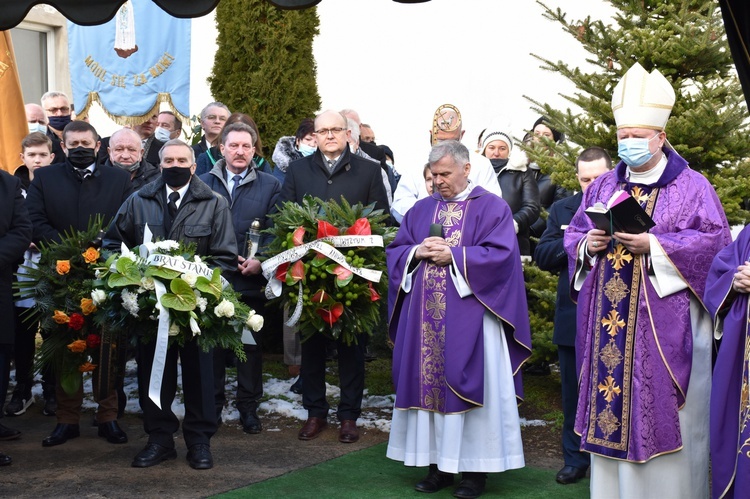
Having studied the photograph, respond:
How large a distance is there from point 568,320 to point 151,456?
2955mm

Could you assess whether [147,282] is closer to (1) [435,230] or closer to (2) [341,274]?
(2) [341,274]

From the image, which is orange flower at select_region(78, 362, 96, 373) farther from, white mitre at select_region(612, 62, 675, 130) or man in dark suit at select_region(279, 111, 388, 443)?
white mitre at select_region(612, 62, 675, 130)

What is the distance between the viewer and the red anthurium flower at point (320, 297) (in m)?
7.47

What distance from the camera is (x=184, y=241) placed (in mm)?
7242

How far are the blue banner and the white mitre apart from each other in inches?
291

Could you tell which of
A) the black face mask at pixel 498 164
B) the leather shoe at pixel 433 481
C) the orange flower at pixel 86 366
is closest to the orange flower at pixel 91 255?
the orange flower at pixel 86 366

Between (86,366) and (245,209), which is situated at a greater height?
(245,209)

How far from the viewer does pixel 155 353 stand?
672cm

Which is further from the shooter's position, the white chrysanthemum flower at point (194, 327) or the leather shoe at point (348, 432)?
the leather shoe at point (348, 432)

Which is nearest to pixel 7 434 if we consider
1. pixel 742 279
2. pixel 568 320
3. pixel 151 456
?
pixel 151 456

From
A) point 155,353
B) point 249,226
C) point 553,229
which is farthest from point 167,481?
point 553,229

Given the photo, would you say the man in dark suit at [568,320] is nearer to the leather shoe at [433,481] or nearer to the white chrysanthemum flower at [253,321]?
the leather shoe at [433,481]

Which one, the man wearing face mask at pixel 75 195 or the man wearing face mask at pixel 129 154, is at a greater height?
the man wearing face mask at pixel 129 154

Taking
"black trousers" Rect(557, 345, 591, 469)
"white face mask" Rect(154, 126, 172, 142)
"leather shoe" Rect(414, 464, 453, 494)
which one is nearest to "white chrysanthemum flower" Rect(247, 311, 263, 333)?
"leather shoe" Rect(414, 464, 453, 494)
